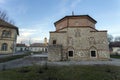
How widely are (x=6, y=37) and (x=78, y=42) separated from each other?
23.0 metres

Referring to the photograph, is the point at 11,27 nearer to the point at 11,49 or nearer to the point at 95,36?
the point at 11,49

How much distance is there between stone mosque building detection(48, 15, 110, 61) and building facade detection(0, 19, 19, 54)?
590 inches

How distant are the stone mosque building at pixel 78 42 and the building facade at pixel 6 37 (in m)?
15.0

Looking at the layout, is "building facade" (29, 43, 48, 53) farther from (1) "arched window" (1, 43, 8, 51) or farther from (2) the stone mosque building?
(2) the stone mosque building

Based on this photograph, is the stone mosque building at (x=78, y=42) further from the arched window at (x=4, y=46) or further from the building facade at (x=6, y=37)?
the arched window at (x=4, y=46)

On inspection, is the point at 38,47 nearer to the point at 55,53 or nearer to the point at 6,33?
the point at 6,33

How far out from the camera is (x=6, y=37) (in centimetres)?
3619

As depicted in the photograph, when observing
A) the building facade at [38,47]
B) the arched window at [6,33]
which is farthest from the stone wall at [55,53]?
the building facade at [38,47]

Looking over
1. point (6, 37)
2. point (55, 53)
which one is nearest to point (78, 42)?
point (55, 53)

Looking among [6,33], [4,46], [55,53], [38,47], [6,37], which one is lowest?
[55,53]

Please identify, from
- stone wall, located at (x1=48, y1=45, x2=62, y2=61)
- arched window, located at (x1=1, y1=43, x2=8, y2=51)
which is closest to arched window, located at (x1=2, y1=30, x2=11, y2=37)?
arched window, located at (x1=1, y1=43, x2=8, y2=51)

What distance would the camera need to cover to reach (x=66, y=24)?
3075cm

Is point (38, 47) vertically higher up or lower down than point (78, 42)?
lower down

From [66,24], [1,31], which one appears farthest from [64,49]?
[1,31]
